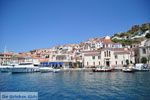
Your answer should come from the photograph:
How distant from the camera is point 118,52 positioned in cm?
5216

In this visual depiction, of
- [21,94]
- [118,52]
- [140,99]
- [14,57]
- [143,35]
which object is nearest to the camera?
[21,94]

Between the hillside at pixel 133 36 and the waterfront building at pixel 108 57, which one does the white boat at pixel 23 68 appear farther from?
the hillside at pixel 133 36

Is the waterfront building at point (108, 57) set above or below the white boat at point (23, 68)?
above

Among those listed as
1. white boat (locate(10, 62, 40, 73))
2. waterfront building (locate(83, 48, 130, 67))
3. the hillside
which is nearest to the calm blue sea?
white boat (locate(10, 62, 40, 73))

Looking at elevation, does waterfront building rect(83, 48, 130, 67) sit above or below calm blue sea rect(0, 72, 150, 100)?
above

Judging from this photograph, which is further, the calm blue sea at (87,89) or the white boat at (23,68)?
the white boat at (23,68)

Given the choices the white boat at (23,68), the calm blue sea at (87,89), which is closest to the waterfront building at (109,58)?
the white boat at (23,68)

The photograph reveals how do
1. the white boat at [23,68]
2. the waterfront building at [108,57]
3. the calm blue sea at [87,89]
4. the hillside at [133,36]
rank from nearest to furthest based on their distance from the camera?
the calm blue sea at [87,89]
the white boat at [23,68]
the waterfront building at [108,57]
the hillside at [133,36]

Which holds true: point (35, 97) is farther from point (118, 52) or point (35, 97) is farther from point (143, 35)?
point (143, 35)

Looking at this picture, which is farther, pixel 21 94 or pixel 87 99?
pixel 87 99

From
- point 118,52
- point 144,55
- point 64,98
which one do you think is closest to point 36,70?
point 118,52

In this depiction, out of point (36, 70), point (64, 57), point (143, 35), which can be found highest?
point (143, 35)

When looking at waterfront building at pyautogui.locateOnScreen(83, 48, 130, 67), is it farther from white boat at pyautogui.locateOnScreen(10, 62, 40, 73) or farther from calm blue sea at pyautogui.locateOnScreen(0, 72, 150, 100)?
calm blue sea at pyautogui.locateOnScreen(0, 72, 150, 100)

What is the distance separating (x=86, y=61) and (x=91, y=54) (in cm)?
387
